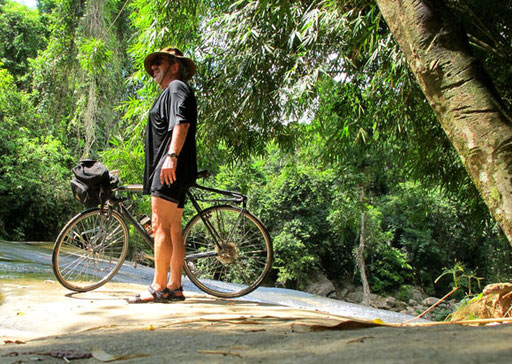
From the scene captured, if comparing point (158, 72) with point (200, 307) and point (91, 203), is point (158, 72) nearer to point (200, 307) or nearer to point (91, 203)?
point (91, 203)

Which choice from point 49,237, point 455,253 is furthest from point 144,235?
point 455,253

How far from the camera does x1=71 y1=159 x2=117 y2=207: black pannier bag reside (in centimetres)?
343

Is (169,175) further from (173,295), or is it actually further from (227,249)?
(227,249)

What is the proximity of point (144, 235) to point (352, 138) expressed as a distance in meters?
2.98

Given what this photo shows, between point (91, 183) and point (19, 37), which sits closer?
point (91, 183)

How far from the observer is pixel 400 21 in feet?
7.30

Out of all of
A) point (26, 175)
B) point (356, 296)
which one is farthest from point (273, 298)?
point (356, 296)

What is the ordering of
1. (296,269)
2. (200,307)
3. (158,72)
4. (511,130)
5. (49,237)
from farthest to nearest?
(296,269) < (49,237) < (158,72) < (200,307) < (511,130)

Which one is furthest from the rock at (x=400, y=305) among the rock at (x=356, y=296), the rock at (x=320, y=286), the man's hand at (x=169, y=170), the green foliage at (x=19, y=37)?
the green foliage at (x=19, y=37)

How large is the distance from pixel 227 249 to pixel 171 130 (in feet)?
3.67

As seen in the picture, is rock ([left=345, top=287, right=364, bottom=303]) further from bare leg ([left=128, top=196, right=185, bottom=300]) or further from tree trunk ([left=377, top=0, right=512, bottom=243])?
tree trunk ([left=377, top=0, right=512, bottom=243])

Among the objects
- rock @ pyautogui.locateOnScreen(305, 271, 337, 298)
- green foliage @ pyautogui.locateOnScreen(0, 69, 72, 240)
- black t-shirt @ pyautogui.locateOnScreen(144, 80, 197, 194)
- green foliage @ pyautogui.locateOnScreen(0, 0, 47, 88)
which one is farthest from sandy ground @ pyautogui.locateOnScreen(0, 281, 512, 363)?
green foliage @ pyautogui.locateOnScreen(0, 0, 47, 88)

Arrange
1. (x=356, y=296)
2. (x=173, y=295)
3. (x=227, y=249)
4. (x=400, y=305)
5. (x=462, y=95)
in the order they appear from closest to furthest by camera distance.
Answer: (x=462, y=95)
(x=173, y=295)
(x=227, y=249)
(x=400, y=305)
(x=356, y=296)

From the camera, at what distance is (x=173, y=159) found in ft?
9.45
